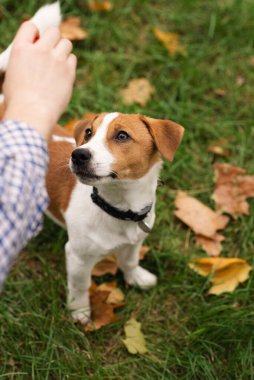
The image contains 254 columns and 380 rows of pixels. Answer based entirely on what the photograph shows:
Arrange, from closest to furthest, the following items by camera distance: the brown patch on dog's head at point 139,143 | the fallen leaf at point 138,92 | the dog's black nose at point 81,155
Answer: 1. the dog's black nose at point 81,155
2. the brown patch on dog's head at point 139,143
3. the fallen leaf at point 138,92

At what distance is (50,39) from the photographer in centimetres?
143

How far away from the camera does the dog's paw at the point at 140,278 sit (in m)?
2.92

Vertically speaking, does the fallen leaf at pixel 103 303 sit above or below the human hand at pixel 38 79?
below

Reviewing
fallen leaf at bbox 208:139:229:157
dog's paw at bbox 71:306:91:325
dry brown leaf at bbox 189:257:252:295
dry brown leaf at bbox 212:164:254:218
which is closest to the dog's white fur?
dog's paw at bbox 71:306:91:325

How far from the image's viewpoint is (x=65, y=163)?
2654 millimetres

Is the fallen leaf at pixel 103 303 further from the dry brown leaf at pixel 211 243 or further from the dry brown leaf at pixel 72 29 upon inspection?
the dry brown leaf at pixel 72 29

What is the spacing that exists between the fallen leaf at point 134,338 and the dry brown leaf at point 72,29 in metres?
2.28

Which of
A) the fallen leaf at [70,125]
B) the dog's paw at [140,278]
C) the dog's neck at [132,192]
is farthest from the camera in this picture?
the fallen leaf at [70,125]

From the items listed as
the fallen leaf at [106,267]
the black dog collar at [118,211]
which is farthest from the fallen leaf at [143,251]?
the black dog collar at [118,211]

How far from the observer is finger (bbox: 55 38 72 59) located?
1.43 m

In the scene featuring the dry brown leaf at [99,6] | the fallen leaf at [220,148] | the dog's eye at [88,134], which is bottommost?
the fallen leaf at [220,148]

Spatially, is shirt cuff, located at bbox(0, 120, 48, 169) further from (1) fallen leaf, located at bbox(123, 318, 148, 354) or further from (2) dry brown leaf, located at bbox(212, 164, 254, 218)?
(2) dry brown leaf, located at bbox(212, 164, 254, 218)

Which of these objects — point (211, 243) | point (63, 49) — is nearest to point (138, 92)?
point (211, 243)

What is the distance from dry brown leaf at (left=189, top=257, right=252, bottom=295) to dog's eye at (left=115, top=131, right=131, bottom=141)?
1186 mm
